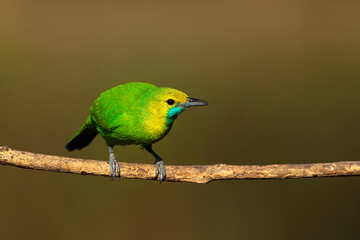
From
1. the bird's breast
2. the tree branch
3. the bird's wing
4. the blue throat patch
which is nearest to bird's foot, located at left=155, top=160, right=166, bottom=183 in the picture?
the tree branch

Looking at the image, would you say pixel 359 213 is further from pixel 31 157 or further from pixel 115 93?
pixel 31 157

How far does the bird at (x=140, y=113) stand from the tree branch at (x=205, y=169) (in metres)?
0.18

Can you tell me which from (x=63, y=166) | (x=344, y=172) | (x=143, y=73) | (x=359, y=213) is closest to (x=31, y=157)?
(x=63, y=166)

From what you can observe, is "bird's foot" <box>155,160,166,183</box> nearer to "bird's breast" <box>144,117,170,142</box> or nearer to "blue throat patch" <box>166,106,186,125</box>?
"bird's breast" <box>144,117,170,142</box>

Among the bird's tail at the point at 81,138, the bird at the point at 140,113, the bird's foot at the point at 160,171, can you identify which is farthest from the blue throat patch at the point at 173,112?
the bird's tail at the point at 81,138

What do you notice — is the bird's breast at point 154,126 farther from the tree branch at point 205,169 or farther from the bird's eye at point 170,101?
the tree branch at point 205,169

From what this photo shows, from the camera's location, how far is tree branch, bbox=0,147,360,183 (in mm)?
2983

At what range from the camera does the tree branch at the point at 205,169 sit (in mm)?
2983

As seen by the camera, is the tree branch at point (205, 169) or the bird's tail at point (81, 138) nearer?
the tree branch at point (205, 169)

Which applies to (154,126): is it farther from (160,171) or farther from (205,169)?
(205,169)

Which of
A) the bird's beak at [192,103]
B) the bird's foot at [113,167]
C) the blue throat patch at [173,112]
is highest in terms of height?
the bird's beak at [192,103]

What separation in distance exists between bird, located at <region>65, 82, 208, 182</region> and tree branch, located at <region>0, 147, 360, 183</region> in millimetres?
175

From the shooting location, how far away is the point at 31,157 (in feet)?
9.81

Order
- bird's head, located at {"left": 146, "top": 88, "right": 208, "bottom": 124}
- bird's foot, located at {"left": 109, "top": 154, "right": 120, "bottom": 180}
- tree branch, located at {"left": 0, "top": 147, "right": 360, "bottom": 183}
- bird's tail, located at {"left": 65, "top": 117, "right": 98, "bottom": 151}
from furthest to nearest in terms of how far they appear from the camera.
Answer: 1. bird's tail, located at {"left": 65, "top": 117, "right": 98, "bottom": 151}
2. bird's head, located at {"left": 146, "top": 88, "right": 208, "bottom": 124}
3. bird's foot, located at {"left": 109, "top": 154, "right": 120, "bottom": 180}
4. tree branch, located at {"left": 0, "top": 147, "right": 360, "bottom": 183}
